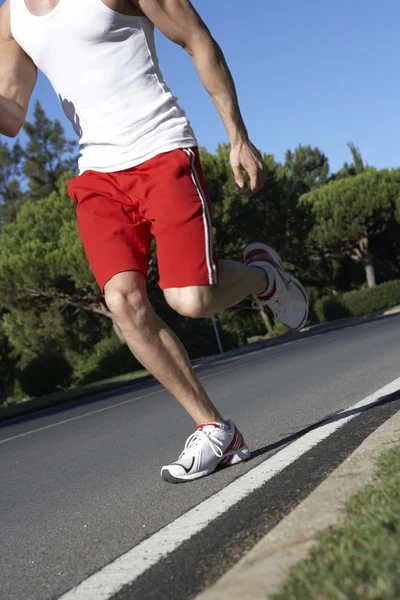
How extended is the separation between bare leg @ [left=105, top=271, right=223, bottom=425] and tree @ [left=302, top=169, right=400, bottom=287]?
144ft

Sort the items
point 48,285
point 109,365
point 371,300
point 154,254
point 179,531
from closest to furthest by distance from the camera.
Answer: point 179,531 → point 109,365 → point 154,254 → point 48,285 → point 371,300

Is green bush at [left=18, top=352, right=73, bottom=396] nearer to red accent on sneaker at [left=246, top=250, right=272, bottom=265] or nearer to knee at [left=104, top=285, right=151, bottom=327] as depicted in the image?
red accent on sneaker at [left=246, top=250, right=272, bottom=265]

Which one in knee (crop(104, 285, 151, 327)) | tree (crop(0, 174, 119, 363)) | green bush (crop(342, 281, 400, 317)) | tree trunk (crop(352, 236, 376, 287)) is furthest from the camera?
tree trunk (crop(352, 236, 376, 287))

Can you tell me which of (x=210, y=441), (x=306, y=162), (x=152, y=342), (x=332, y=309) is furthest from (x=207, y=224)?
(x=306, y=162)

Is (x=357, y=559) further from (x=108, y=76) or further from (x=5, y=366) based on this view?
(x=5, y=366)

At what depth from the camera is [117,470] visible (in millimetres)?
4883

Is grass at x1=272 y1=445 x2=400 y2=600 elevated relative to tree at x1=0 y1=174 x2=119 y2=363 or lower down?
lower down

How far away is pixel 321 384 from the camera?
7590mm

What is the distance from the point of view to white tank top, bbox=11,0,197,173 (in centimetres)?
372

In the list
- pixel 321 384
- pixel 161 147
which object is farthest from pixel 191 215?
pixel 321 384

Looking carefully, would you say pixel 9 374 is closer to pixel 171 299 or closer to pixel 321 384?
pixel 321 384

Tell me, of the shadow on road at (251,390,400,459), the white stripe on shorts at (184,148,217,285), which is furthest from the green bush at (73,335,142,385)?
the white stripe on shorts at (184,148,217,285)

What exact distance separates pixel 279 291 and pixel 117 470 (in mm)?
1315

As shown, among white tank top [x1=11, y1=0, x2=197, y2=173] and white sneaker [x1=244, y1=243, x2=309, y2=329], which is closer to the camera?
white tank top [x1=11, y1=0, x2=197, y2=173]
